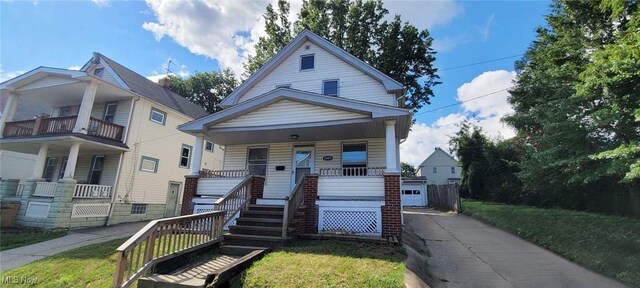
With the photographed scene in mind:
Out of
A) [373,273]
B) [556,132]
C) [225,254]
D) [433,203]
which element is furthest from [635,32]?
[433,203]

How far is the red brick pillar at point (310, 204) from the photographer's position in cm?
827

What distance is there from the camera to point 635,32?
821cm

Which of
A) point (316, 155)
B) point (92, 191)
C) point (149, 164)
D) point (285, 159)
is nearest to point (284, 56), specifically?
point (285, 159)

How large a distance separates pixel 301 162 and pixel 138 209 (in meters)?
10.1

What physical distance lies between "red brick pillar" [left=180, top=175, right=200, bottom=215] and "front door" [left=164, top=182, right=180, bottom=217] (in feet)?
28.3

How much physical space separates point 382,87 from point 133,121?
12.8 meters

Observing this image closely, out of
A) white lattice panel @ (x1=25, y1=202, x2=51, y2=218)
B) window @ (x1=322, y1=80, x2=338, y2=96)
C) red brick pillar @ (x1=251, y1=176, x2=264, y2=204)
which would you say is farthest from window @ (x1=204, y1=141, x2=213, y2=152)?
red brick pillar @ (x1=251, y1=176, x2=264, y2=204)

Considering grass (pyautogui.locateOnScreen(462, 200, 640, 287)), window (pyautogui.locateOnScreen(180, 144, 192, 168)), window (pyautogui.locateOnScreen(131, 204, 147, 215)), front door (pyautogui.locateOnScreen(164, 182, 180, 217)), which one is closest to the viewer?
grass (pyautogui.locateOnScreen(462, 200, 640, 287))

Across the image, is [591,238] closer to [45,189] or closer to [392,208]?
[392,208]

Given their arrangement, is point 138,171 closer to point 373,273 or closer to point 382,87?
point 382,87

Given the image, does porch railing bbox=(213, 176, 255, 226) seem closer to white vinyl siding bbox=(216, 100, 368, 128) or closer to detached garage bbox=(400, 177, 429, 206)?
white vinyl siding bbox=(216, 100, 368, 128)

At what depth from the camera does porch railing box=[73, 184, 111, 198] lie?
41.3 ft

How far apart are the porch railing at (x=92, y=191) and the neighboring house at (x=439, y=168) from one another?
38573 mm

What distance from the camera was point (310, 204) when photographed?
332 inches
